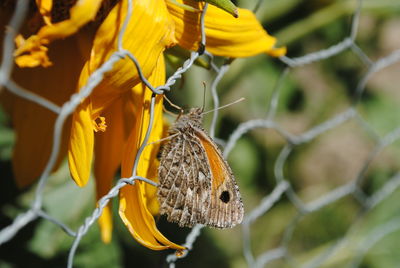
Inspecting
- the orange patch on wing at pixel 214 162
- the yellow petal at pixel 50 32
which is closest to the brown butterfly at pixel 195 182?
the orange patch on wing at pixel 214 162

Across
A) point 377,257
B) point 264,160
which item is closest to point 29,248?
point 264,160

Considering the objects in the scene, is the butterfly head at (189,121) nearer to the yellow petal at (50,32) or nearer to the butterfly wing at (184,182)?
the butterfly wing at (184,182)

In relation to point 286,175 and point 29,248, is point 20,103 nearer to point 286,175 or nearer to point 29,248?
point 29,248

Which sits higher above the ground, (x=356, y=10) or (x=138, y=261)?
(x=356, y=10)

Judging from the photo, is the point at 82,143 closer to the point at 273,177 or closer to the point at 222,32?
the point at 222,32

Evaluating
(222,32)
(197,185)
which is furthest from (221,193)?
(222,32)

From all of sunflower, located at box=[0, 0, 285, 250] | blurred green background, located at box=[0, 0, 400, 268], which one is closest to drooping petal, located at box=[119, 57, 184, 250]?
sunflower, located at box=[0, 0, 285, 250]
